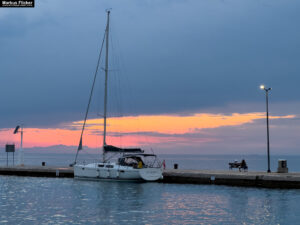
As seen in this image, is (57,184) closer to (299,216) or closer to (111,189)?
(111,189)

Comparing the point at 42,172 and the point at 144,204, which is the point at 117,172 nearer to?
the point at 42,172

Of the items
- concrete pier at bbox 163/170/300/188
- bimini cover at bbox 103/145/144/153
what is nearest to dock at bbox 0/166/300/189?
concrete pier at bbox 163/170/300/188

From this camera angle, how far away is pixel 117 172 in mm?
52531

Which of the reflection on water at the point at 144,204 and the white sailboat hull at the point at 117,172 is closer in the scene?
the reflection on water at the point at 144,204

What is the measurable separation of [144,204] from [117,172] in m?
15.7

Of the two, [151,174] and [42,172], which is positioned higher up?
[151,174]

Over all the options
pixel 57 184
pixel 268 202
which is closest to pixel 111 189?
pixel 57 184

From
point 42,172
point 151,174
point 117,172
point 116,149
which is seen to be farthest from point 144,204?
point 42,172

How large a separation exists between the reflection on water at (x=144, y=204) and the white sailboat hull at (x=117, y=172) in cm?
100

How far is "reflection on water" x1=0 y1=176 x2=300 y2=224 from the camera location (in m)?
30.6

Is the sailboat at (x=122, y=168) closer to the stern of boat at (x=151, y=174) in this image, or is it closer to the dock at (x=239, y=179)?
the stern of boat at (x=151, y=174)

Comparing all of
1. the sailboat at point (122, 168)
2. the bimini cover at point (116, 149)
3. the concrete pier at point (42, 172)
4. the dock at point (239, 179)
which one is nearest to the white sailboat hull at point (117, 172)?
the sailboat at point (122, 168)

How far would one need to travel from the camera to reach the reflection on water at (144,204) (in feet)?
100

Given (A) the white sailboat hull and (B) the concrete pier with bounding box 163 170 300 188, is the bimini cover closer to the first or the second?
(A) the white sailboat hull
